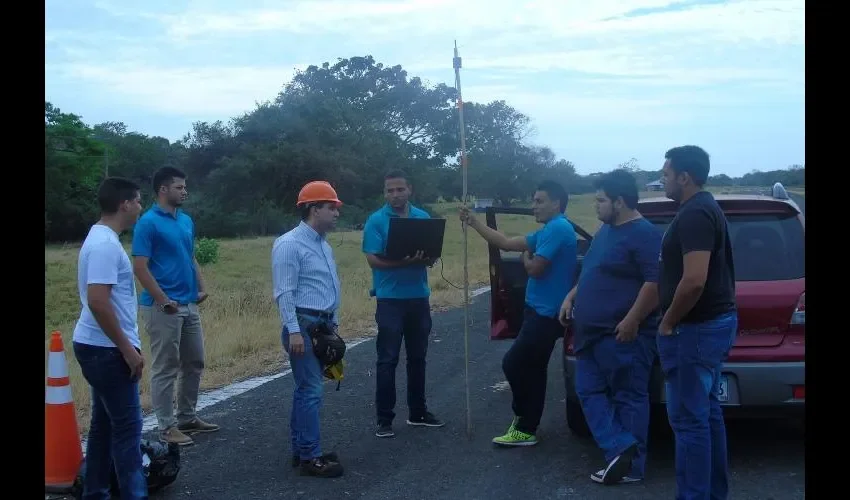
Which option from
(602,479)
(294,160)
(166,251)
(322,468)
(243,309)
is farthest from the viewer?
(294,160)

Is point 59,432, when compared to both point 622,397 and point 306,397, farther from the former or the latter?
point 622,397

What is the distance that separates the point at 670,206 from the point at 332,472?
2.85m

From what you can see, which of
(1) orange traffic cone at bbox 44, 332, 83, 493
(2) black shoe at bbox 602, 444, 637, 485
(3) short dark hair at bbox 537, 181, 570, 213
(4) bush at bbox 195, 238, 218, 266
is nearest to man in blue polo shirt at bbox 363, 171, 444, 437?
(3) short dark hair at bbox 537, 181, 570, 213

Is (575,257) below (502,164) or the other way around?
below

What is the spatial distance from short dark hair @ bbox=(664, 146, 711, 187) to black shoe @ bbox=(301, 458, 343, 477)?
8.92ft

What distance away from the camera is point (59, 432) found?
559cm

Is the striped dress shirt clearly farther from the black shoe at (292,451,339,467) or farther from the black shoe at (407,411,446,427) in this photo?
the black shoe at (407,411,446,427)

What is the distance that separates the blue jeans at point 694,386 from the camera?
4574 millimetres

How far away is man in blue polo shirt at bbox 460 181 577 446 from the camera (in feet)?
20.1

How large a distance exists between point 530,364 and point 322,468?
160 cm

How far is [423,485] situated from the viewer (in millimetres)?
5457

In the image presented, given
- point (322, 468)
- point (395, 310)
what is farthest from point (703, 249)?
point (395, 310)
